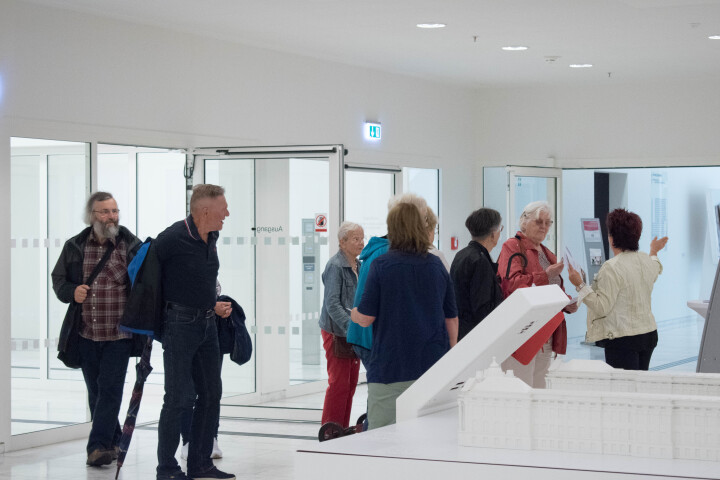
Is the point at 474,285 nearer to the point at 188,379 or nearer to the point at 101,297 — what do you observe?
the point at 188,379

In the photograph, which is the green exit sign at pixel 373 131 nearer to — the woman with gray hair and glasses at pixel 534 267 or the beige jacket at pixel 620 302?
the woman with gray hair and glasses at pixel 534 267

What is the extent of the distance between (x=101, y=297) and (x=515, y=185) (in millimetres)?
6264

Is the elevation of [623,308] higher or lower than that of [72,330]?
higher

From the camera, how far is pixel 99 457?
6344mm

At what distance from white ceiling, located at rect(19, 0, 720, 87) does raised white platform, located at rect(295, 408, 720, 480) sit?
502 centimetres

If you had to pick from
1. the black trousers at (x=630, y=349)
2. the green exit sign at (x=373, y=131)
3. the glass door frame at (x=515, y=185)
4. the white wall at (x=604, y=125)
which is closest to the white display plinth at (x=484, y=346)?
the black trousers at (x=630, y=349)

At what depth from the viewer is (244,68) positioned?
9.15 m

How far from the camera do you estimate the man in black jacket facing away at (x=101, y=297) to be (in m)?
6.20

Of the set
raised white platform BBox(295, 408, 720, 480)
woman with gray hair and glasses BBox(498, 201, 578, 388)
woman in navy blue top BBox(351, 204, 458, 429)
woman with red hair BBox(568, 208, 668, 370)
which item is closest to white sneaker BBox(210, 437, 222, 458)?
woman with gray hair and glasses BBox(498, 201, 578, 388)

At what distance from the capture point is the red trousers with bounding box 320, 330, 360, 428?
21.4 ft

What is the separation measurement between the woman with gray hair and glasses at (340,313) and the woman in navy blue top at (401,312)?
203 centimetres

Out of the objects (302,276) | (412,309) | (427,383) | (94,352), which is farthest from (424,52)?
(427,383)

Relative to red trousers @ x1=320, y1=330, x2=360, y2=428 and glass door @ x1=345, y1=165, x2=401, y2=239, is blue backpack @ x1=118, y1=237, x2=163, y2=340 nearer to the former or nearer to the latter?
red trousers @ x1=320, y1=330, x2=360, y2=428

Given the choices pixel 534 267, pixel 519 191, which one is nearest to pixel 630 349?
pixel 534 267
